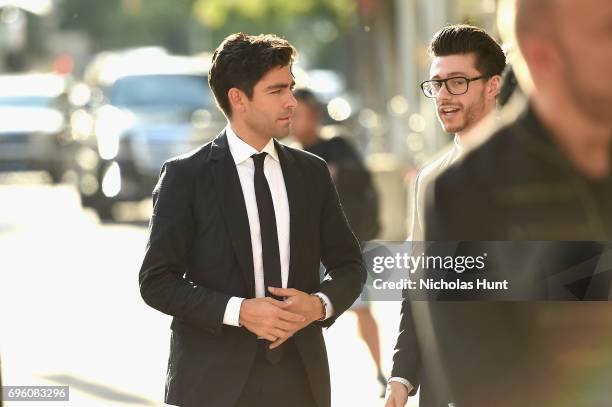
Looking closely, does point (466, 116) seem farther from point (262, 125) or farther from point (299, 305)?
point (299, 305)

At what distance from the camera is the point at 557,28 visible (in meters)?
2.72

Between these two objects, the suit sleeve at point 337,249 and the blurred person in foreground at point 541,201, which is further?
the suit sleeve at point 337,249

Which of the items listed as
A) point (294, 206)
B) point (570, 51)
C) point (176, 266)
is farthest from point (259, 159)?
point (570, 51)

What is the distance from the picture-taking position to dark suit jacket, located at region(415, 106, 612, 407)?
9.24ft

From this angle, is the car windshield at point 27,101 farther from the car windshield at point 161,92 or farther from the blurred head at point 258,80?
the blurred head at point 258,80

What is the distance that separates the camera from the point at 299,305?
160 inches

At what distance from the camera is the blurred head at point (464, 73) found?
13.8 ft

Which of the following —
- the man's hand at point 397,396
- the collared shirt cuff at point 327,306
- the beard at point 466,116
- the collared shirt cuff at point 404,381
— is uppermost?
the beard at point 466,116

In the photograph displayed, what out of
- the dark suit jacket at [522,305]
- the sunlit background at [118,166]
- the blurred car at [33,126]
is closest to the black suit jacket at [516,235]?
the dark suit jacket at [522,305]

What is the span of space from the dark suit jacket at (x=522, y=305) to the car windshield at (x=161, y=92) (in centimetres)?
1695

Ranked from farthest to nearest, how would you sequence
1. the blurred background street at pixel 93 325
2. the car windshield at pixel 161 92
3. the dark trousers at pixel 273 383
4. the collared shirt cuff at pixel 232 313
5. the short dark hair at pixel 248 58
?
the car windshield at pixel 161 92, the blurred background street at pixel 93 325, the short dark hair at pixel 248 58, the dark trousers at pixel 273 383, the collared shirt cuff at pixel 232 313

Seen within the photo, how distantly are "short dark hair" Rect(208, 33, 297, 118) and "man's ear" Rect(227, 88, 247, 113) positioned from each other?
0.04 ft

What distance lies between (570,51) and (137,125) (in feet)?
57.0

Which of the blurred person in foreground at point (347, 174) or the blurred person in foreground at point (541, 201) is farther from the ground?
the blurred person in foreground at point (347, 174)
